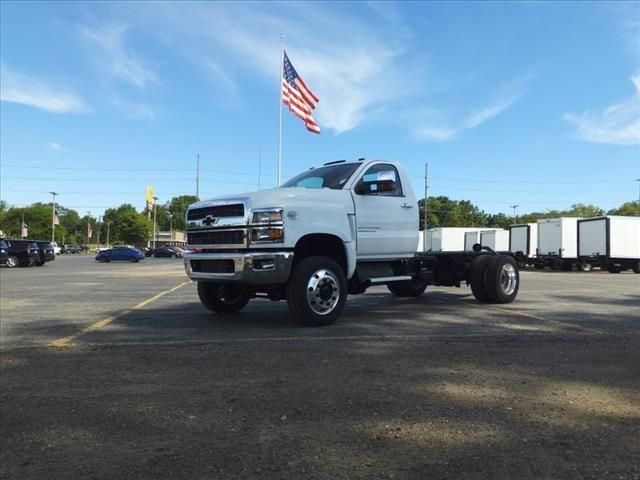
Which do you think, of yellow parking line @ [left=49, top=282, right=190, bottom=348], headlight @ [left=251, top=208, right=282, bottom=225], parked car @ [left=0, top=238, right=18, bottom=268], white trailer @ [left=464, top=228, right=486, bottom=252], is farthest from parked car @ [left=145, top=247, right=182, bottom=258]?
headlight @ [left=251, top=208, right=282, bottom=225]

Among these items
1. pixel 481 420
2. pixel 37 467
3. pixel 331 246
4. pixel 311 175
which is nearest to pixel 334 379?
pixel 481 420

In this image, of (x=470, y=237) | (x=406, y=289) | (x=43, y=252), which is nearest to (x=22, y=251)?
(x=43, y=252)

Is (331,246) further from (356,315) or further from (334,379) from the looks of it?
(334,379)

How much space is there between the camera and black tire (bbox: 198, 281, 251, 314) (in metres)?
8.20

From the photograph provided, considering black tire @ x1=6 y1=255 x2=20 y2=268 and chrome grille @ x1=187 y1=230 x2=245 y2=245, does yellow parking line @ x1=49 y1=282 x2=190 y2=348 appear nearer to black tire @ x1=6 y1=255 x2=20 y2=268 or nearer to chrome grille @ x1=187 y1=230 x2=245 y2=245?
chrome grille @ x1=187 y1=230 x2=245 y2=245

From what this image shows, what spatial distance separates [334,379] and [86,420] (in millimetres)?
1924

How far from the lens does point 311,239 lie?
7125 mm

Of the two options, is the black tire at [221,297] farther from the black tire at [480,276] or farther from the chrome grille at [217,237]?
the black tire at [480,276]

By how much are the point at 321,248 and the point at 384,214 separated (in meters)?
1.24

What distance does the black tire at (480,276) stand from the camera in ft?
31.0

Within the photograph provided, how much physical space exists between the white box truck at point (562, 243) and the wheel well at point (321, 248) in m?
28.6

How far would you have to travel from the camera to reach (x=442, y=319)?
7.62m

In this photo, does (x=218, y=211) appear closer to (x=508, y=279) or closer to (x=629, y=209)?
(x=508, y=279)

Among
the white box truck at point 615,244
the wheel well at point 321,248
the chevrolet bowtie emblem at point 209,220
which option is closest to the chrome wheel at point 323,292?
the wheel well at point 321,248
